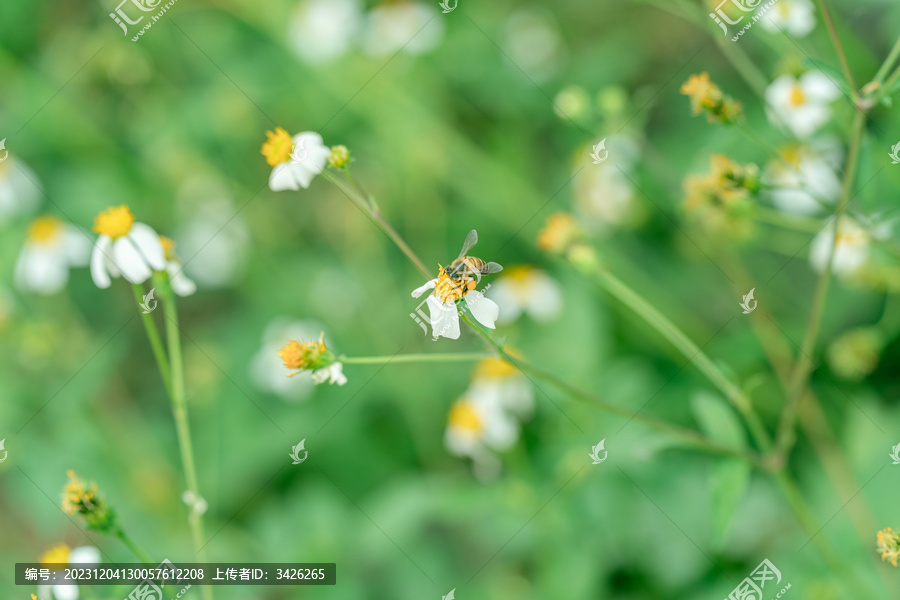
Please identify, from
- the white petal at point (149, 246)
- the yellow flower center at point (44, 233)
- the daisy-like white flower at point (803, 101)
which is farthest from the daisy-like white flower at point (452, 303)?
the yellow flower center at point (44, 233)

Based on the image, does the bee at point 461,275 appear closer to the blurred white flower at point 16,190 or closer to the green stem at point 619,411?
the green stem at point 619,411

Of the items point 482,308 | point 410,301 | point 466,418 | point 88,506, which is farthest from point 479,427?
point 88,506

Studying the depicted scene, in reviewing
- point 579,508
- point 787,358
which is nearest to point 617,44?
point 787,358

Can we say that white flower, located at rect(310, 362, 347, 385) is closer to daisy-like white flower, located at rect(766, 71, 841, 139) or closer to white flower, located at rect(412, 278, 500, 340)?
white flower, located at rect(412, 278, 500, 340)

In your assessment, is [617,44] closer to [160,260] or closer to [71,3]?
[160,260]

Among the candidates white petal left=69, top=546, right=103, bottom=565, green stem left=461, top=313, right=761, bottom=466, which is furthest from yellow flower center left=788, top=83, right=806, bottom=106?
white petal left=69, top=546, right=103, bottom=565

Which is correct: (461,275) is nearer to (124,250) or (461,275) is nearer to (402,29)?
(124,250)
